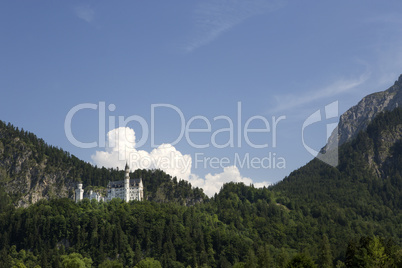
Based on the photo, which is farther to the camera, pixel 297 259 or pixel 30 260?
pixel 30 260

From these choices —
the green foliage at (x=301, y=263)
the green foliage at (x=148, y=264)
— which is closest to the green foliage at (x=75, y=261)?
the green foliage at (x=148, y=264)

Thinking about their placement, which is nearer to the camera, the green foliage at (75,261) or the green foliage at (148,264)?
the green foliage at (148,264)

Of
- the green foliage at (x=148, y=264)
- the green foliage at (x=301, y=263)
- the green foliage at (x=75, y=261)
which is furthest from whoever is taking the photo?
the green foliage at (x=75, y=261)

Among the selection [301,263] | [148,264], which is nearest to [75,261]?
[148,264]

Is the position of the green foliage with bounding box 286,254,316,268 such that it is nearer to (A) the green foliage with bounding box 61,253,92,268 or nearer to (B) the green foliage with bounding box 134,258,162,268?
(B) the green foliage with bounding box 134,258,162,268

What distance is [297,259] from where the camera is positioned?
121 m

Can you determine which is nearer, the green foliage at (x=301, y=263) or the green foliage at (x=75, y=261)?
the green foliage at (x=301, y=263)

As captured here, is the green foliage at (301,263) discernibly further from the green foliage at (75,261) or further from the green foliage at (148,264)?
the green foliage at (75,261)

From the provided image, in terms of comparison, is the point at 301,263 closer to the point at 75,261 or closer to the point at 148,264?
the point at 148,264

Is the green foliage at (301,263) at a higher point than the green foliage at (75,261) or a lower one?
lower

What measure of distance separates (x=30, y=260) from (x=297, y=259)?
106819mm

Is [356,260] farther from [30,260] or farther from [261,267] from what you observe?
[30,260]

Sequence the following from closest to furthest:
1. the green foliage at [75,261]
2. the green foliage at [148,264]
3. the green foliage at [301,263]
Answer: the green foliage at [301,263] < the green foliage at [148,264] < the green foliage at [75,261]

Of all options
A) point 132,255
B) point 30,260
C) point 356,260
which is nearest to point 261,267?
point 356,260
